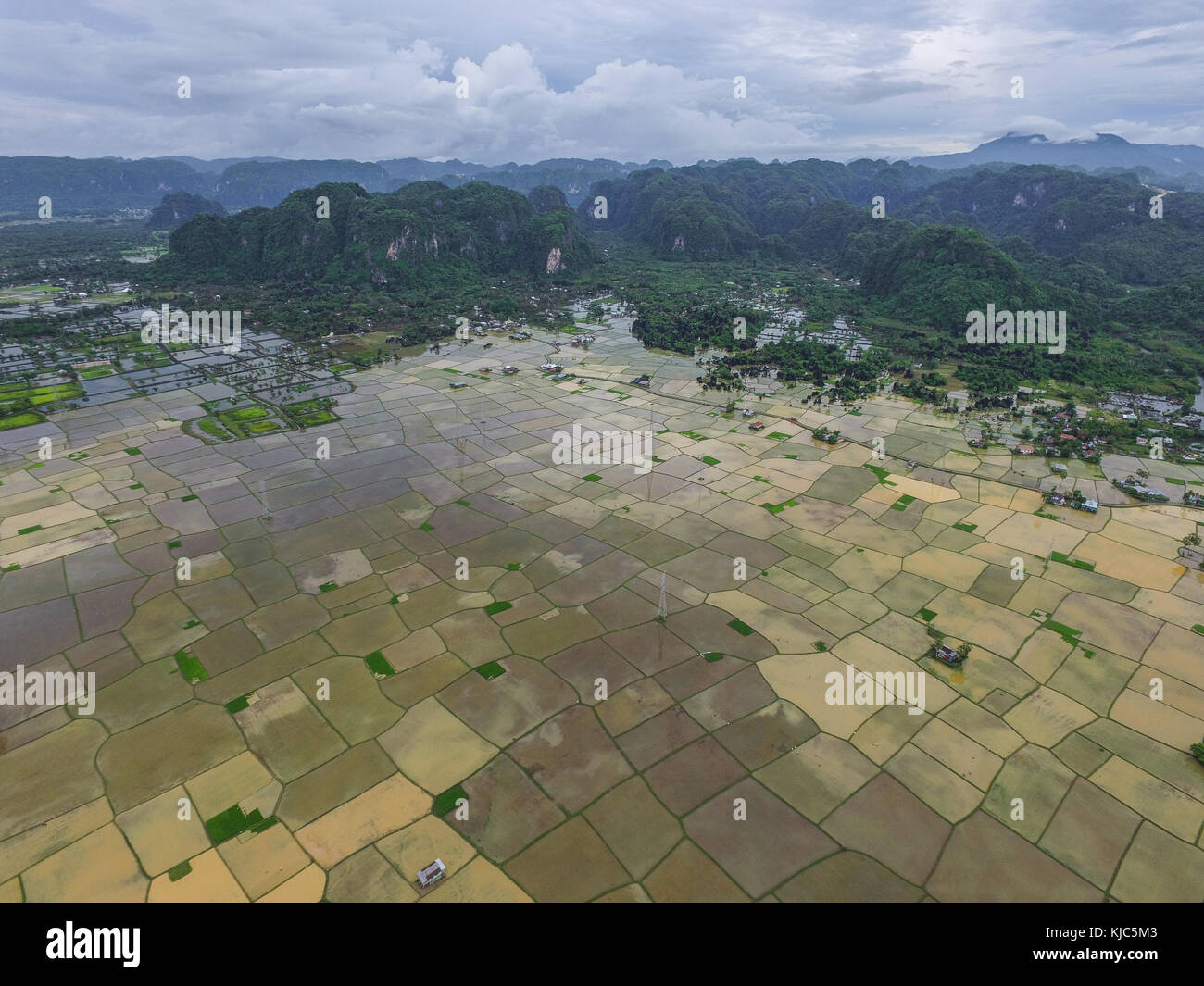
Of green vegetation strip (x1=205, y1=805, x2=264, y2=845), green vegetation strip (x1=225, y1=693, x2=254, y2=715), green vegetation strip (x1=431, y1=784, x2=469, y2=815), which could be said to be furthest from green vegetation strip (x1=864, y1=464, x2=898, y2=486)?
green vegetation strip (x1=205, y1=805, x2=264, y2=845)

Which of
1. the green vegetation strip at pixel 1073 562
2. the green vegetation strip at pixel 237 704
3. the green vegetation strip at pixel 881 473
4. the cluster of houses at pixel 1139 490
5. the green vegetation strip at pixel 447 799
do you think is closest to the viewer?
the green vegetation strip at pixel 447 799

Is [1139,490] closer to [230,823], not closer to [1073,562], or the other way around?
[1073,562]

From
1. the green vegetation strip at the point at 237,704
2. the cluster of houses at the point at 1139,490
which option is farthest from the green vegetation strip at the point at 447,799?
the cluster of houses at the point at 1139,490

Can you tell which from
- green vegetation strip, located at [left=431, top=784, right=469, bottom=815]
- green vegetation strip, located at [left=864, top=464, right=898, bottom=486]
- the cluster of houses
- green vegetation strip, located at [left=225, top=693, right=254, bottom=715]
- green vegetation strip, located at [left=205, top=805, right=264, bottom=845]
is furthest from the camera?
green vegetation strip, located at [left=864, top=464, right=898, bottom=486]

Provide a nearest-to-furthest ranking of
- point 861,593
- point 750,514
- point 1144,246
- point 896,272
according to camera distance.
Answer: point 861,593 < point 750,514 < point 896,272 < point 1144,246

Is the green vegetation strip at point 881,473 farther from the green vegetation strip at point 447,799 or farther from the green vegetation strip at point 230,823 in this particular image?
the green vegetation strip at point 230,823

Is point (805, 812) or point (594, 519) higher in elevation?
point (594, 519)

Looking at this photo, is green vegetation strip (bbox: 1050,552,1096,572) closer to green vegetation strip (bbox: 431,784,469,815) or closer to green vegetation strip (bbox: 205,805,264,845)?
green vegetation strip (bbox: 431,784,469,815)

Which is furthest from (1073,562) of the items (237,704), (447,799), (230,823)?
(237,704)

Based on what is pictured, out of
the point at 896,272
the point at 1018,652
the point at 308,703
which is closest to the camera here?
the point at 308,703
